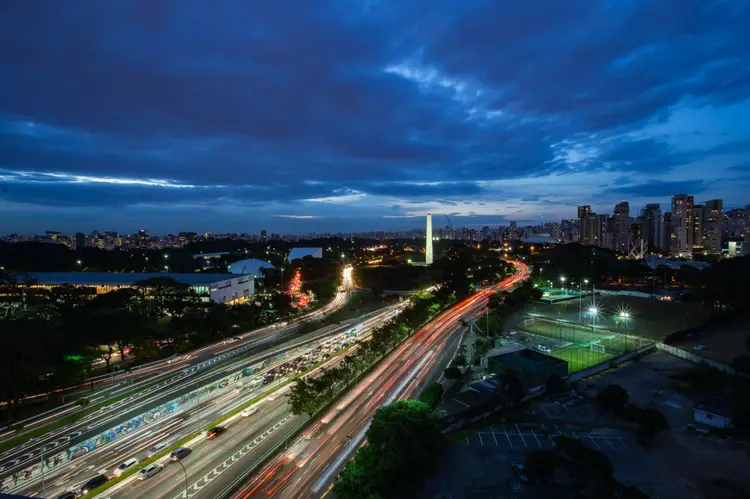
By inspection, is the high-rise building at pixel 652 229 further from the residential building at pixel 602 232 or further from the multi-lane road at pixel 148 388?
the multi-lane road at pixel 148 388

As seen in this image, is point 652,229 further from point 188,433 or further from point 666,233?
point 188,433

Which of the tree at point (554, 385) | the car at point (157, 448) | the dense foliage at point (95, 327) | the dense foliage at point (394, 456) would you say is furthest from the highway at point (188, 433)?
the tree at point (554, 385)

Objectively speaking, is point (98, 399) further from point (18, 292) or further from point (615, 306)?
point (615, 306)

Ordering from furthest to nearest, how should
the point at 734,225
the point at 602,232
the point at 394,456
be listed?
the point at 734,225, the point at 602,232, the point at 394,456

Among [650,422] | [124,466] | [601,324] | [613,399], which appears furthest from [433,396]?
[601,324]

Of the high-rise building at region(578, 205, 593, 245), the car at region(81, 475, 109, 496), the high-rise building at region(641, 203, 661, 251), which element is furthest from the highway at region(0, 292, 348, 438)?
the high-rise building at region(578, 205, 593, 245)

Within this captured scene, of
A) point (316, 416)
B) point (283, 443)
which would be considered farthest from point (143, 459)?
point (316, 416)

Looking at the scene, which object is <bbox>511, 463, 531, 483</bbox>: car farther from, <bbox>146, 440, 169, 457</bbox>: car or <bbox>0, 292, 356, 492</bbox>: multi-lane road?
<bbox>0, 292, 356, 492</bbox>: multi-lane road
